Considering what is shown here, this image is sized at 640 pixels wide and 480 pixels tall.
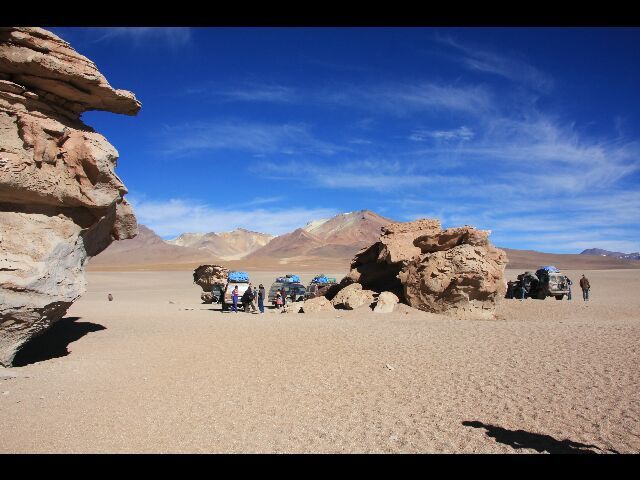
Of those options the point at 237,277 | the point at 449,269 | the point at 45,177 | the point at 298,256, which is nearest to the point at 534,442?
the point at 45,177

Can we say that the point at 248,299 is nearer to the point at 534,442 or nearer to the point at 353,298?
the point at 353,298

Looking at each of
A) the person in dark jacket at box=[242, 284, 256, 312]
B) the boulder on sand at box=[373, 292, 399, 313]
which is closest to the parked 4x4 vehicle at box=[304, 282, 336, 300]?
the person in dark jacket at box=[242, 284, 256, 312]

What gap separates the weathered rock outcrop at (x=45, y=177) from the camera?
1045 centimetres

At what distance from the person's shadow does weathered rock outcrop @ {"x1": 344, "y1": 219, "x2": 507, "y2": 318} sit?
12.9 m

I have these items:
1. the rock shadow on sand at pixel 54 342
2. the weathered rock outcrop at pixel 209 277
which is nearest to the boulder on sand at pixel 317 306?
the rock shadow on sand at pixel 54 342

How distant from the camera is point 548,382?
9164 millimetres

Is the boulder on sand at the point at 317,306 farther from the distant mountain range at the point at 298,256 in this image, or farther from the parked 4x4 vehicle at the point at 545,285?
the distant mountain range at the point at 298,256

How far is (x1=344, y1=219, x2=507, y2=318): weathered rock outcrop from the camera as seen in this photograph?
1947 centimetres

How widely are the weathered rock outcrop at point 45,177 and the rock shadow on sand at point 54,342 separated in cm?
112

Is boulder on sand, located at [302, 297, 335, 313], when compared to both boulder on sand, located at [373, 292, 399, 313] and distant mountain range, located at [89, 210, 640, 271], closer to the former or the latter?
boulder on sand, located at [373, 292, 399, 313]

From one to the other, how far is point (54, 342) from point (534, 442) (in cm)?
1276

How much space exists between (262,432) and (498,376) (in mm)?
5418
